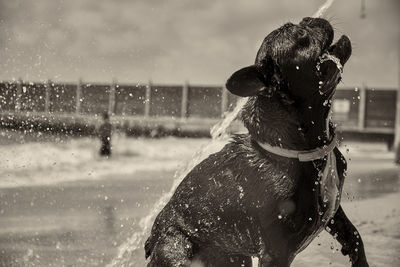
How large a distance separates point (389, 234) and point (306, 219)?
3.37 m

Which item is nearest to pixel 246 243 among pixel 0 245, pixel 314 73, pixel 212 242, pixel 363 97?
pixel 212 242

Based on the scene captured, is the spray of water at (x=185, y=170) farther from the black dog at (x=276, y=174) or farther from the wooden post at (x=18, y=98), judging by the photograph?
the wooden post at (x=18, y=98)

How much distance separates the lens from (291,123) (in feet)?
8.09

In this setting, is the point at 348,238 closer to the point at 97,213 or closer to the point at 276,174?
the point at 276,174

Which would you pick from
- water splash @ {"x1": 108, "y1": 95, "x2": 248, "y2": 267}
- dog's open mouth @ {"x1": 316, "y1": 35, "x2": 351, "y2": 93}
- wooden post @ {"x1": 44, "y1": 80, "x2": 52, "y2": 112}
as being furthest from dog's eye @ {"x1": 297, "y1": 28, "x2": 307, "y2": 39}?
wooden post @ {"x1": 44, "y1": 80, "x2": 52, "y2": 112}

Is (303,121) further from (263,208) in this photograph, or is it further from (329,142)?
(263,208)

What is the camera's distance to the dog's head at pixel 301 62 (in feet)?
7.77

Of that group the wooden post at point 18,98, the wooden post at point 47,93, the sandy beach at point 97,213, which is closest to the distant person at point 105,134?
the sandy beach at point 97,213

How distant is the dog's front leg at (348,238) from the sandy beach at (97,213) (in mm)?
90

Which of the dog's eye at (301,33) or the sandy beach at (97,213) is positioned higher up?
the dog's eye at (301,33)

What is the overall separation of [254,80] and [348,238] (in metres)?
0.97

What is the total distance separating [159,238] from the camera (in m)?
2.76

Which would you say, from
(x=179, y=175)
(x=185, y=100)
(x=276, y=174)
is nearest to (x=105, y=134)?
(x=185, y=100)

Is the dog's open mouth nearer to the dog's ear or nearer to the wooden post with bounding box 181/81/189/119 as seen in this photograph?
the dog's ear
